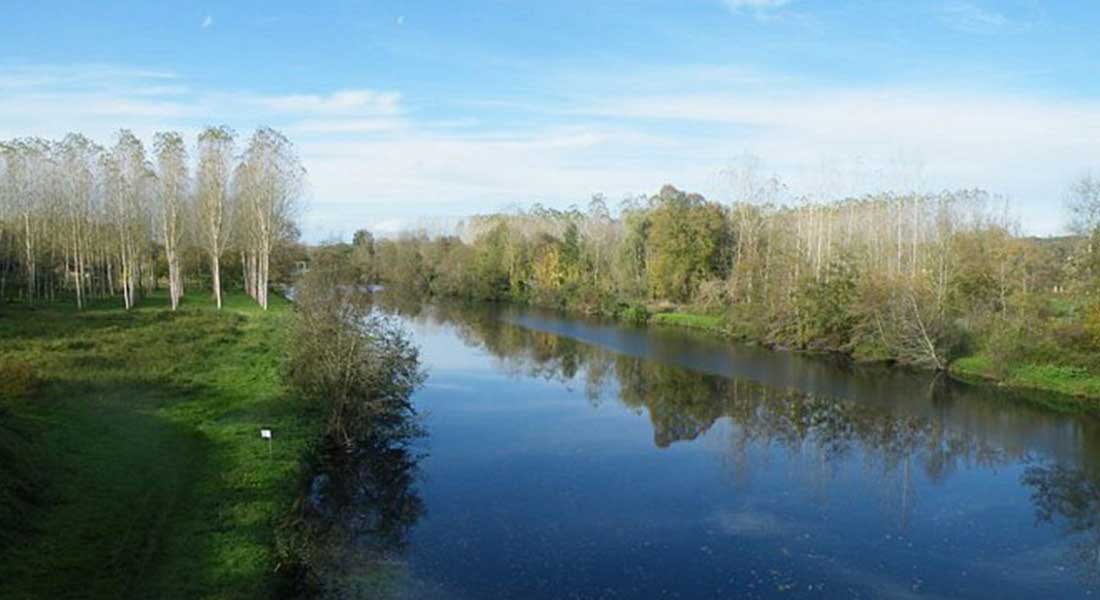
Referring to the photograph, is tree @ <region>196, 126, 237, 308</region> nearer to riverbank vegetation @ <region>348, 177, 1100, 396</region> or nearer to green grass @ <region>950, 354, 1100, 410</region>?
riverbank vegetation @ <region>348, 177, 1100, 396</region>

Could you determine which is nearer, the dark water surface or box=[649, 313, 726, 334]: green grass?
the dark water surface

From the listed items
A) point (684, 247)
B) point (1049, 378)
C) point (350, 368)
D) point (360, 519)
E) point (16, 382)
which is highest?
point (684, 247)

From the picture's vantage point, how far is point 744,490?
22000 mm

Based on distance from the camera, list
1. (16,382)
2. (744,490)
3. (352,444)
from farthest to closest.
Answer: (352,444), (16,382), (744,490)

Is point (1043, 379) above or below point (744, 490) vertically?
above

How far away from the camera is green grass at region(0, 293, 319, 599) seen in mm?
13672

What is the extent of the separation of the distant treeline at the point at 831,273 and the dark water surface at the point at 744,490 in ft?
18.5

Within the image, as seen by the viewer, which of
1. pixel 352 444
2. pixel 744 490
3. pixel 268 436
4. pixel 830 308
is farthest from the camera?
pixel 830 308

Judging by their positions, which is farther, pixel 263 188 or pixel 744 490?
pixel 263 188

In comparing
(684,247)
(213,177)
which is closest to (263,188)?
(213,177)

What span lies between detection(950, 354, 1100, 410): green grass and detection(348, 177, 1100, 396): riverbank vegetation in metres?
0.10

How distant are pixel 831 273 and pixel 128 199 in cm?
4706

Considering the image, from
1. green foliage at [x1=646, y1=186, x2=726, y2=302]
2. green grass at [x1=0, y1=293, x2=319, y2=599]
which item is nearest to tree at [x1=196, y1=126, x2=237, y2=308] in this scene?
green grass at [x1=0, y1=293, x2=319, y2=599]

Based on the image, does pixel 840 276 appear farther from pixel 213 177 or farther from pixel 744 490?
pixel 213 177
